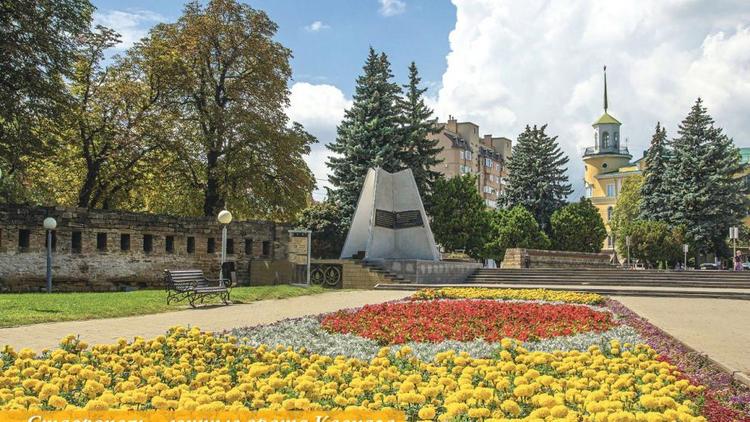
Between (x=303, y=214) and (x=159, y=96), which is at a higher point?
(x=159, y=96)

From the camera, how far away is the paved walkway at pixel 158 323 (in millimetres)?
9641

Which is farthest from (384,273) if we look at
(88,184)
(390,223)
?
(88,184)

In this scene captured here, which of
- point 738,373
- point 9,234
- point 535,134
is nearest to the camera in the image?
point 738,373

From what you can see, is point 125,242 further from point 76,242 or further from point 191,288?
point 191,288

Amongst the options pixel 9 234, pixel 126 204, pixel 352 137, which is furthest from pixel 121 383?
pixel 352 137

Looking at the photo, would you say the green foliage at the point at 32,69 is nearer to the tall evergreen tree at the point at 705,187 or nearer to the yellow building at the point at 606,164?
the tall evergreen tree at the point at 705,187

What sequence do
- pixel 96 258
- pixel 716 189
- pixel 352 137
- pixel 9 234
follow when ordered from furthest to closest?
1. pixel 716 189
2. pixel 352 137
3. pixel 96 258
4. pixel 9 234

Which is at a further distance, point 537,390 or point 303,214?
point 303,214

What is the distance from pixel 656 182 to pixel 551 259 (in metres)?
19.2

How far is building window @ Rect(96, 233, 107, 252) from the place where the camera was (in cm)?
2350

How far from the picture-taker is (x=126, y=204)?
3434 cm

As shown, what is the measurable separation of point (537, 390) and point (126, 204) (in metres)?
32.8

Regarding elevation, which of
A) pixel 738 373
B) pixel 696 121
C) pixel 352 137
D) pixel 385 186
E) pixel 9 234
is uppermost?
pixel 696 121

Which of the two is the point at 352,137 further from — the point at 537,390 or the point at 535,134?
the point at 537,390
